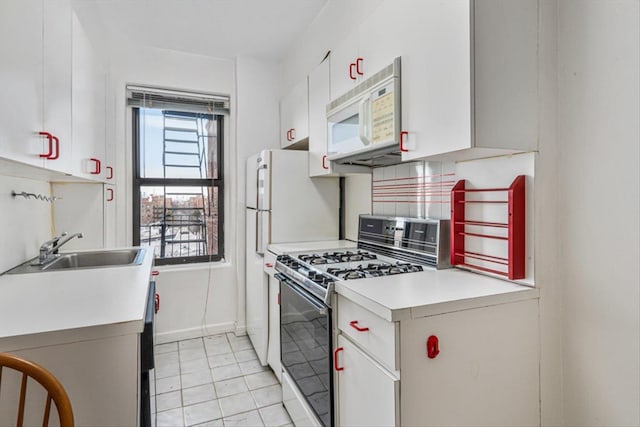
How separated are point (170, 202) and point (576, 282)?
123 inches

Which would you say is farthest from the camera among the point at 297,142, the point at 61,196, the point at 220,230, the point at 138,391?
the point at 220,230

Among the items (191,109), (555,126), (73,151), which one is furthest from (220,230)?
(555,126)

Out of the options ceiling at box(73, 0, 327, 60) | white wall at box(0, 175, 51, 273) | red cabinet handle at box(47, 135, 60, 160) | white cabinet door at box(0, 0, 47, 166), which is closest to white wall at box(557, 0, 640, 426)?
ceiling at box(73, 0, 327, 60)

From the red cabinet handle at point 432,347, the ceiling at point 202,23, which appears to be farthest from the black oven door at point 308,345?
the ceiling at point 202,23

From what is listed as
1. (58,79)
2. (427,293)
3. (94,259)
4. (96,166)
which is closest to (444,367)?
(427,293)

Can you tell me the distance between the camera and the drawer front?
109cm

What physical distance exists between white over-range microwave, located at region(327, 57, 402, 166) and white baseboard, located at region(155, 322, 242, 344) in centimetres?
209

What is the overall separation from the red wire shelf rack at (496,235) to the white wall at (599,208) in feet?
0.56

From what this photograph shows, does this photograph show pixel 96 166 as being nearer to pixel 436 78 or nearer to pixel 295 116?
pixel 295 116

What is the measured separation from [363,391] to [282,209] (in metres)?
1.54

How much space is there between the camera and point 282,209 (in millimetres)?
2562

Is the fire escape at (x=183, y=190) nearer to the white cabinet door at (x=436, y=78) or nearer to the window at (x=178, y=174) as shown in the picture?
the window at (x=178, y=174)

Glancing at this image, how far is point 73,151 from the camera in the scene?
1808 mm

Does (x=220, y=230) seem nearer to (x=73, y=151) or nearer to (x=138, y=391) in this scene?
(x=73, y=151)
